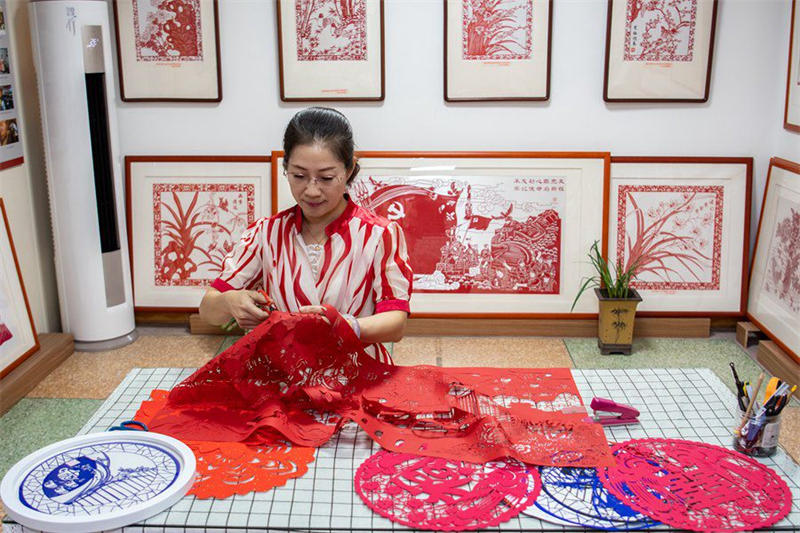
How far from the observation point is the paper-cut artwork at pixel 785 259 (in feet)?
11.9

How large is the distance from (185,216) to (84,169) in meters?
0.58

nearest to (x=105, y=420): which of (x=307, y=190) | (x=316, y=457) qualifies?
(x=316, y=457)

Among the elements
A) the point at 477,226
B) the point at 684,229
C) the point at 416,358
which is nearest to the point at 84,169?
the point at 416,358

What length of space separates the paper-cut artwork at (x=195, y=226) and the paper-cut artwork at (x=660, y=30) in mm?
2049

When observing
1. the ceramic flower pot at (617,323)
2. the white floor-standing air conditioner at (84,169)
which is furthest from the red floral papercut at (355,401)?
the white floor-standing air conditioner at (84,169)

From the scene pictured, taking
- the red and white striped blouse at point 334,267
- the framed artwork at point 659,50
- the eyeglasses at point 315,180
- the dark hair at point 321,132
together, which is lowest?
the red and white striped blouse at point 334,267

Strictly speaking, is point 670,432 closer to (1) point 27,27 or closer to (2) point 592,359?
(2) point 592,359

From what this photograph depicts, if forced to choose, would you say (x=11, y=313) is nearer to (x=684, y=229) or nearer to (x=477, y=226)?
(x=477, y=226)

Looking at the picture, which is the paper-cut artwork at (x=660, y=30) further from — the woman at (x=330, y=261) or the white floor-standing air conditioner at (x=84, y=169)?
the white floor-standing air conditioner at (x=84, y=169)

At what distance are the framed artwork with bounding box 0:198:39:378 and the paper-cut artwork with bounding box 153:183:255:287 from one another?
2.42ft

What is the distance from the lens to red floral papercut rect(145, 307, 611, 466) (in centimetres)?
176

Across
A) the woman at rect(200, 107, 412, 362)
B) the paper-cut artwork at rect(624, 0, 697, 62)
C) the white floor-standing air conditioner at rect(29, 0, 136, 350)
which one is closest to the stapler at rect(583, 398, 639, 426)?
the woman at rect(200, 107, 412, 362)

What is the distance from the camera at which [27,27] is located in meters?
3.80

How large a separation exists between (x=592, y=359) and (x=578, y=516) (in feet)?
7.94
